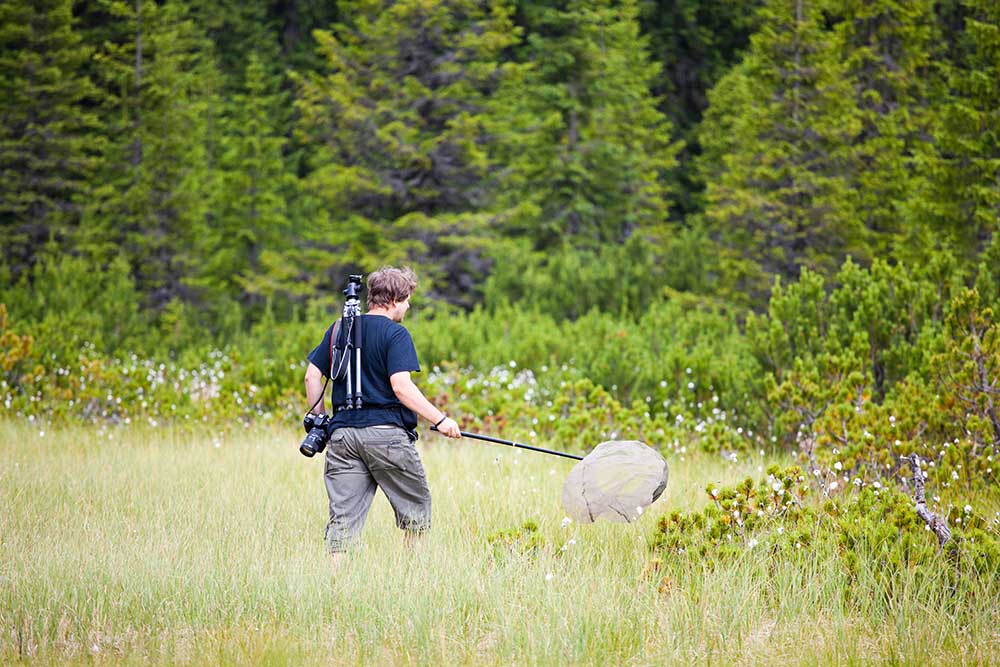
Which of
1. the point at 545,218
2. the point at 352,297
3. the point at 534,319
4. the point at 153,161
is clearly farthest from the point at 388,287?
the point at 545,218

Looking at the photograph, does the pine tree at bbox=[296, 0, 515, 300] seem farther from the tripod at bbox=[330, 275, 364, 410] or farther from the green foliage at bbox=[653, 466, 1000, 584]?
the tripod at bbox=[330, 275, 364, 410]

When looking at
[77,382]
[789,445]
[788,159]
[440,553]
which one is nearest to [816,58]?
[788,159]

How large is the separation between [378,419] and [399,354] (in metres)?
0.37

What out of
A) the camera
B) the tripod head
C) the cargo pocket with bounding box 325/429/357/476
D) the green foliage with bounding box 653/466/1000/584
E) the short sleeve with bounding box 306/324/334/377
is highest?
the tripod head

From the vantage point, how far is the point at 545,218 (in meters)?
28.8

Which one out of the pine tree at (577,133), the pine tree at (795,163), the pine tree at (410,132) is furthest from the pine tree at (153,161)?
the pine tree at (795,163)

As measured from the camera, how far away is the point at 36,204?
2425 cm

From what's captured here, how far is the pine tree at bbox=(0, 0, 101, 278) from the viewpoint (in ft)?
75.8

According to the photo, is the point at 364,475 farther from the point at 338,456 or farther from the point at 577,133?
the point at 577,133

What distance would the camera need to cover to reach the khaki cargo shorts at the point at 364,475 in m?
5.38

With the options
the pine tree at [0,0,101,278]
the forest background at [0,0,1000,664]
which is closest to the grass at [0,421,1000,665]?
the forest background at [0,0,1000,664]

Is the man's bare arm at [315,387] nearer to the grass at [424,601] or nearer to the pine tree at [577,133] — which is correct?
the grass at [424,601]

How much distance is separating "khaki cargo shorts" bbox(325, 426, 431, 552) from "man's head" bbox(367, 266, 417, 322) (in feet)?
2.09

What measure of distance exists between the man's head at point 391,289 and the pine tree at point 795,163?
15.0 meters
